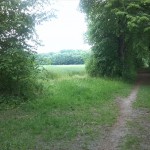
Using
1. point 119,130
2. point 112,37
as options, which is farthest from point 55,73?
point 119,130

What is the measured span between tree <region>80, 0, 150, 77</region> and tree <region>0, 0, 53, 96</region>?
9.35m

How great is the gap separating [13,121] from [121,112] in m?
4.32

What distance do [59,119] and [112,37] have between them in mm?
17360

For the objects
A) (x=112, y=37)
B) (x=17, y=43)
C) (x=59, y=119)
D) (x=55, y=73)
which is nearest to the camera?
(x=59, y=119)

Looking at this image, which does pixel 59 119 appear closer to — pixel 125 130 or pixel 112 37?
pixel 125 130

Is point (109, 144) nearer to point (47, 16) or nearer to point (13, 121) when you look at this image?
point (13, 121)

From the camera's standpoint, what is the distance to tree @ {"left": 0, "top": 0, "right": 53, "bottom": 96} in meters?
13.4

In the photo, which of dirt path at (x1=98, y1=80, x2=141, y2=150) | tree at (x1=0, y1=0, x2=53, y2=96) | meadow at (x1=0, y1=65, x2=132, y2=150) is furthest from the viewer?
tree at (x1=0, y1=0, x2=53, y2=96)

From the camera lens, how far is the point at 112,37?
88.5ft

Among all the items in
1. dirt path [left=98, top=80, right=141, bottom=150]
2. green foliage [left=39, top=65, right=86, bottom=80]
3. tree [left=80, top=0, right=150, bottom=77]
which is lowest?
dirt path [left=98, top=80, right=141, bottom=150]

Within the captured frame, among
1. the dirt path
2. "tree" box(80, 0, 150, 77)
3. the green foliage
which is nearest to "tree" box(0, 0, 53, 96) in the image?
the green foliage

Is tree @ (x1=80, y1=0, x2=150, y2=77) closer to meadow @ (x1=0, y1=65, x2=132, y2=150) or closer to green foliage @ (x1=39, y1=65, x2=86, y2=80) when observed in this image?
green foliage @ (x1=39, y1=65, x2=86, y2=80)

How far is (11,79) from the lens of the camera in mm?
14398

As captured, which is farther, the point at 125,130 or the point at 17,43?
the point at 17,43
